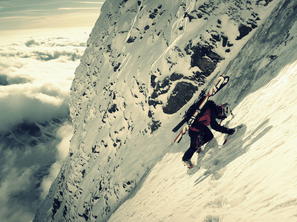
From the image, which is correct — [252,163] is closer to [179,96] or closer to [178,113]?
[178,113]

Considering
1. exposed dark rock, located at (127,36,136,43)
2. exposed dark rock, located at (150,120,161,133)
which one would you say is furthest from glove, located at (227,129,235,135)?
exposed dark rock, located at (127,36,136,43)

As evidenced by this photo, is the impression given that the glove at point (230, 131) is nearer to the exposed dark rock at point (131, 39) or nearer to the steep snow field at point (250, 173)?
the steep snow field at point (250, 173)

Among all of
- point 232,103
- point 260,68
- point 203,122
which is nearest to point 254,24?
point 260,68

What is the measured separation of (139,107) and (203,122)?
2162cm

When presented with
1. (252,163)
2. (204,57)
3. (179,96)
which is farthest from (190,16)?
(252,163)

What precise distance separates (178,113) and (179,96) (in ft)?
5.37

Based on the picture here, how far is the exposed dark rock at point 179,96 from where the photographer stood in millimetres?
25266

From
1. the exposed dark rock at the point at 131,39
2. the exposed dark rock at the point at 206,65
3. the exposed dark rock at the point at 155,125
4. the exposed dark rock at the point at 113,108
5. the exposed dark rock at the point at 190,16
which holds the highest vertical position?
the exposed dark rock at the point at 190,16

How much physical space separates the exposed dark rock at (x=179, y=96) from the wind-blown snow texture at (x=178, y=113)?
10 cm

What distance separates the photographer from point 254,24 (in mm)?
22641

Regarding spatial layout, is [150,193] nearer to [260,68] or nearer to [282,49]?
[260,68]

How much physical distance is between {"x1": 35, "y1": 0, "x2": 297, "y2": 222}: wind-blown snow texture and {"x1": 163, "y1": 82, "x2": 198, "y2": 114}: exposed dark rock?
0.33 ft

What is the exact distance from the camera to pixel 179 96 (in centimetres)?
2609

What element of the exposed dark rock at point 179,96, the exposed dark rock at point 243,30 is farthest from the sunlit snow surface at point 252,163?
the exposed dark rock at point 179,96
